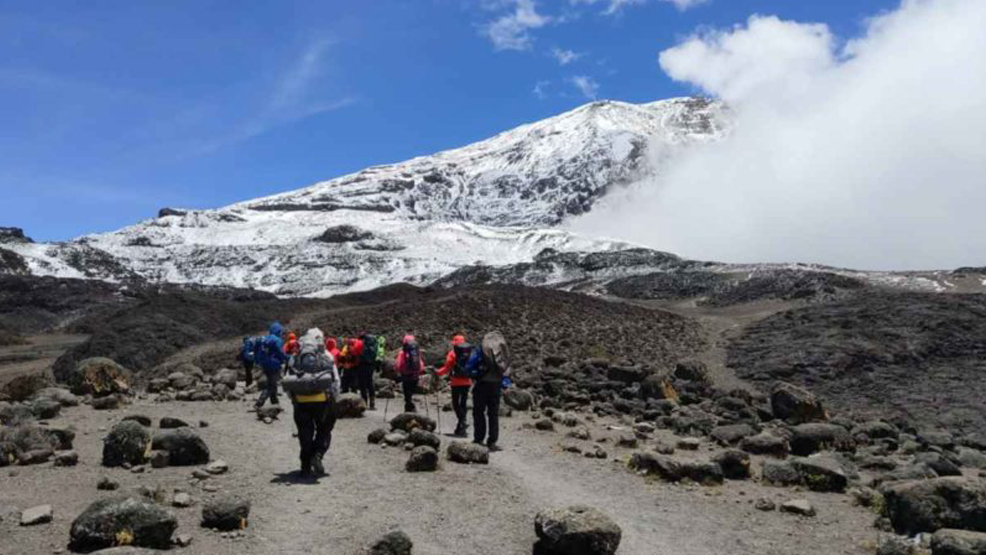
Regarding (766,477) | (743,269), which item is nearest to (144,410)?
(766,477)

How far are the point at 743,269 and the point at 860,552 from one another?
75845 mm

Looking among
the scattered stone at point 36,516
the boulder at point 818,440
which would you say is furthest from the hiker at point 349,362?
the scattered stone at point 36,516

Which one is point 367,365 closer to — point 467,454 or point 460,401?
point 460,401

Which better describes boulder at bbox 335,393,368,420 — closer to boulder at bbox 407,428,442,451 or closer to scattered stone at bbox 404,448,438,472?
boulder at bbox 407,428,442,451

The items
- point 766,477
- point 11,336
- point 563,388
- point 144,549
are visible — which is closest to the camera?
point 144,549

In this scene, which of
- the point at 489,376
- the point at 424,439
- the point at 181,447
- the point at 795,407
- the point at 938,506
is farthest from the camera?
the point at 795,407

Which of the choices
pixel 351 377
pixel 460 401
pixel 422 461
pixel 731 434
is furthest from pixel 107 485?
pixel 731 434

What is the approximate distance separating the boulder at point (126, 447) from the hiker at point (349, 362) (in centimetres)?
761

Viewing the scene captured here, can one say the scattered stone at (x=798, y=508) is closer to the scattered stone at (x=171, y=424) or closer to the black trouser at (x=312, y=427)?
the black trouser at (x=312, y=427)

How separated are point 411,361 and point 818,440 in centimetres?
819

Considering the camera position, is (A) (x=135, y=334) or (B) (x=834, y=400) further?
(A) (x=135, y=334)

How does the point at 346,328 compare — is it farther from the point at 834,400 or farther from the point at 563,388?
the point at 834,400

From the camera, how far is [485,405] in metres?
14.0

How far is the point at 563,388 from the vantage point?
74.5ft
